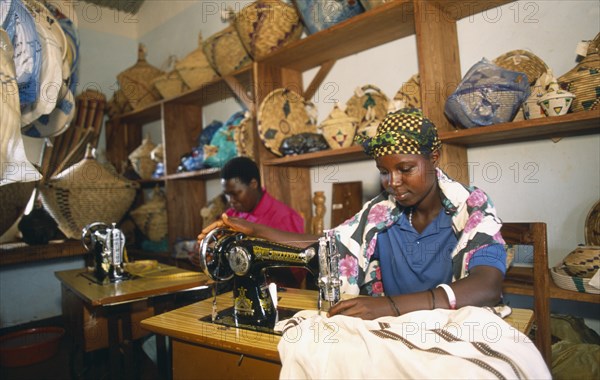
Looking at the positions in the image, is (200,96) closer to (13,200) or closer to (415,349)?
(13,200)

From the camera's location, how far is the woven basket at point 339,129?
2.48 m

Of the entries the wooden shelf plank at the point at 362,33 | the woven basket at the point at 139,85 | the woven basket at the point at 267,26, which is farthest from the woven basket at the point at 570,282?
the woven basket at the point at 139,85

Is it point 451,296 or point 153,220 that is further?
point 153,220

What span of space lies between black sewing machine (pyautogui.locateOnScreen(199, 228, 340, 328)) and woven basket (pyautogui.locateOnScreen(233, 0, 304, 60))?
183cm

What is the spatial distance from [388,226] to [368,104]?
1.17 m

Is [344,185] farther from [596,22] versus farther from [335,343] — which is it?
[335,343]

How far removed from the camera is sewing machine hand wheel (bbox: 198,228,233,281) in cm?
142

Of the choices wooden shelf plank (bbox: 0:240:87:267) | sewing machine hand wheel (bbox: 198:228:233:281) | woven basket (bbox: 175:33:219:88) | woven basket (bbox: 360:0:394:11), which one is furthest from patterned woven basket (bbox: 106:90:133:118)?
sewing machine hand wheel (bbox: 198:228:233:281)

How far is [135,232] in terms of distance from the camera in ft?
14.1

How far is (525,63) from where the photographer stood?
6.79 feet

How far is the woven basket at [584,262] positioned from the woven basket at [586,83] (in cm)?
58

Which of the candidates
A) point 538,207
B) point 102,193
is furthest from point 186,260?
point 538,207

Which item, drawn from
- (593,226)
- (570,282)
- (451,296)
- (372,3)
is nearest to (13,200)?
(372,3)

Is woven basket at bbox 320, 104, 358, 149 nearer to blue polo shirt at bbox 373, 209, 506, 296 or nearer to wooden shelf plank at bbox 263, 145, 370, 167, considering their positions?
wooden shelf plank at bbox 263, 145, 370, 167
